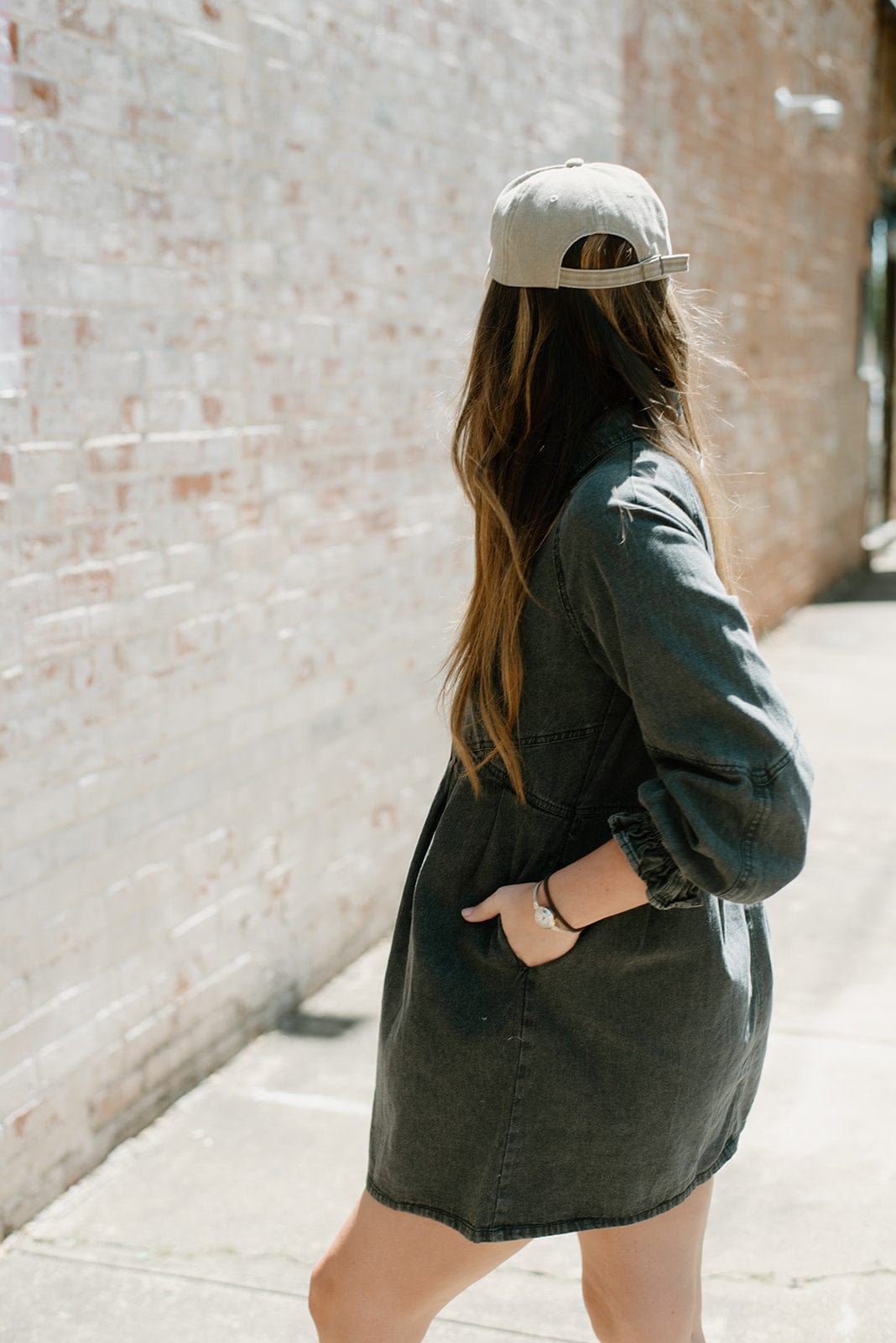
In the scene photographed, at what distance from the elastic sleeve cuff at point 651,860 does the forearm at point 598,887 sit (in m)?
0.01

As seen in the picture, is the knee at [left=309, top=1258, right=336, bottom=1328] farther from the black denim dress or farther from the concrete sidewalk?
the concrete sidewalk

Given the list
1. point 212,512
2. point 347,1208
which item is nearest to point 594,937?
point 347,1208

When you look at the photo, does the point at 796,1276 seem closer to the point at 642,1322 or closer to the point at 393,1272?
the point at 642,1322

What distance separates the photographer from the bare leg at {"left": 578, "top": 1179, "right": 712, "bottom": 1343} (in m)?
1.73

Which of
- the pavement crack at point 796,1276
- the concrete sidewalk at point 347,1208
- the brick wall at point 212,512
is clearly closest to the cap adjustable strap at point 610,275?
the brick wall at point 212,512

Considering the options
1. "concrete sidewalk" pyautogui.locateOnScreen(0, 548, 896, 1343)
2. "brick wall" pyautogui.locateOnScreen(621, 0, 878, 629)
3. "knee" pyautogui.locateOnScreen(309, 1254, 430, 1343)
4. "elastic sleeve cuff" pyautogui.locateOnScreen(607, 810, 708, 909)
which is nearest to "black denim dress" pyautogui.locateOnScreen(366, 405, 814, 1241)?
"elastic sleeve cuff" pyautogui.locateOnScreen(607, 810, 708, 909)

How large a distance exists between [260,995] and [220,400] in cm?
148

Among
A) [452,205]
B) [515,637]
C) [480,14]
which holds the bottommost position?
[515,637]

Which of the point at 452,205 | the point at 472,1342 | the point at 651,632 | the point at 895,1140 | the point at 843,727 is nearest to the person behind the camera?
the point at 651,632

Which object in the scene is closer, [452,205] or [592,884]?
[592,884]

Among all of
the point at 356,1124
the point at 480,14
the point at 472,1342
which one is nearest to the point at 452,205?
the point at 480,14

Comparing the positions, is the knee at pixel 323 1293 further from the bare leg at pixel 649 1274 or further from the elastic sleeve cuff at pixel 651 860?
the elastic sleeve cuff at pixel 651 860

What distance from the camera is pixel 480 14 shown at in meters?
4.68

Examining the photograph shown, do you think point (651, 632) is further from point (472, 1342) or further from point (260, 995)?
point (260, 995)
